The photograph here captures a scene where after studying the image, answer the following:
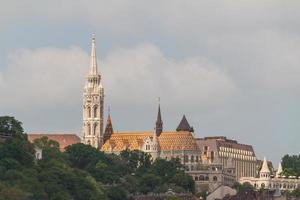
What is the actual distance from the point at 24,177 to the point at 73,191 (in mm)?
7183

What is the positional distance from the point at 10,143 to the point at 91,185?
35.1 ft

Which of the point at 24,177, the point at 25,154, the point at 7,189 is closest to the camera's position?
the point at 7,189

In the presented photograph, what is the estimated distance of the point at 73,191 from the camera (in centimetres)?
18888

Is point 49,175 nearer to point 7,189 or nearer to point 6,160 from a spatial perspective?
point 6,160

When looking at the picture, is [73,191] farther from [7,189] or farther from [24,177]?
[7,189]

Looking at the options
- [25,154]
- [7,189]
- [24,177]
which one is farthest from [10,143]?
[7,189]

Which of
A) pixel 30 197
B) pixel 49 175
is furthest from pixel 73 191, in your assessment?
pixel 30 197

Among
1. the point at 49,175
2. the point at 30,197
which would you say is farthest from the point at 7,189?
the point at 49,175

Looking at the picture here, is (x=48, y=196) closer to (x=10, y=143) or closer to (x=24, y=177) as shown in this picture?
(x=24, y=177)

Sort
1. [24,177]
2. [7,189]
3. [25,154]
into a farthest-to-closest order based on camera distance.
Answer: [25,154] → [24,177] → [7,189]

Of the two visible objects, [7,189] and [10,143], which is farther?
[10,143]

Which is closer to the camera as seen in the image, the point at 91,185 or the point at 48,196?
the point at 48,196

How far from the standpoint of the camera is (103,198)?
193000 mm

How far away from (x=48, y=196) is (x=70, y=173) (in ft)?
52.6
